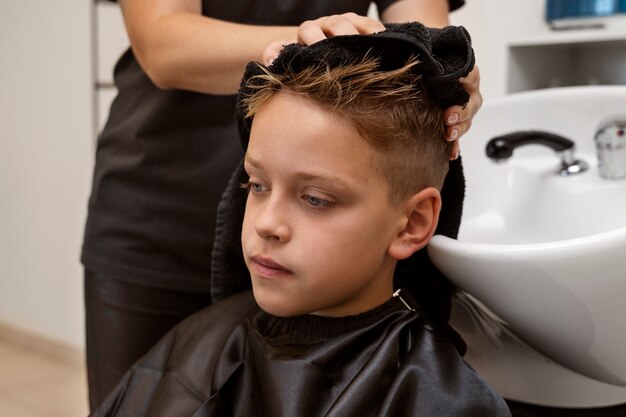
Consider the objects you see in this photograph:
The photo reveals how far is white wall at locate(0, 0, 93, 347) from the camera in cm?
330

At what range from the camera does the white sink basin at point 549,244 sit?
0.93 m

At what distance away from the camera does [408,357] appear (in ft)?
3.34

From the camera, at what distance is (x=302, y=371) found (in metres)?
1.04

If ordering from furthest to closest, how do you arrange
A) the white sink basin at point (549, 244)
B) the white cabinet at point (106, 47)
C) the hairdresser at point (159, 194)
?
the white cabinet at point (106, 47), the hairdresser at point (159, 194), the white sink basin at point (549, 244)

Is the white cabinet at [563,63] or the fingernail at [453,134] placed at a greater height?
the white cabinet at [563,63]

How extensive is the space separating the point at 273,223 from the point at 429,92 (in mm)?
243

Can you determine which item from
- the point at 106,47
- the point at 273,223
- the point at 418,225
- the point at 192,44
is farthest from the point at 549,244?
the point at 106,47

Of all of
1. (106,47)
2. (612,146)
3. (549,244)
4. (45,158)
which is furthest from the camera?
(45,158)

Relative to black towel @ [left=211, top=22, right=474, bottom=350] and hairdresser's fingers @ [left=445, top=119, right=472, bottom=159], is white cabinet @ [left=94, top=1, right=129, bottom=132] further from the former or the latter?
hairdresser's fingers @ [left=445, top=119, right=472, bottom=159]

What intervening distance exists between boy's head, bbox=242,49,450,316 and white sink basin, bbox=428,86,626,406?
0.33 feet

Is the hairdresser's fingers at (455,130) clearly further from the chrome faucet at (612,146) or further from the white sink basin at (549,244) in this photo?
the chrome faucet at (612,146)

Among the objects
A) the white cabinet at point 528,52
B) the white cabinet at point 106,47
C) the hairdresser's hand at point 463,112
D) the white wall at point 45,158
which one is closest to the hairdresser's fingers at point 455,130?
the hairdresser's hand at point 463,112

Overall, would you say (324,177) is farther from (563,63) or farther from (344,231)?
(563,63)

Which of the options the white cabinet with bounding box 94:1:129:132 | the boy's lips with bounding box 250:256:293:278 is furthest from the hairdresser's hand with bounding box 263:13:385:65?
the white cabinet with bounding box 94:1:129:132
